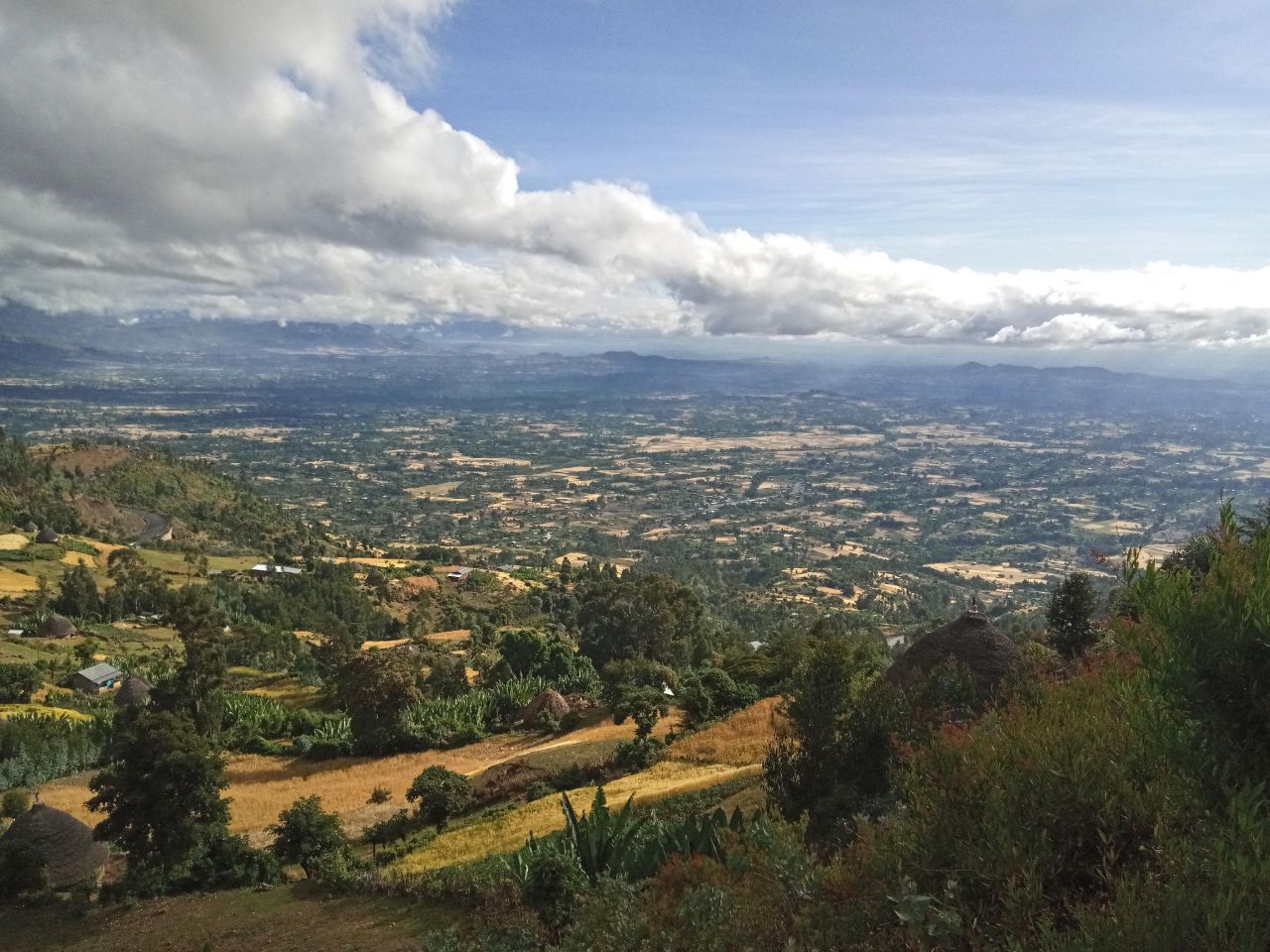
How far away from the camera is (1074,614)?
2619 centimetres

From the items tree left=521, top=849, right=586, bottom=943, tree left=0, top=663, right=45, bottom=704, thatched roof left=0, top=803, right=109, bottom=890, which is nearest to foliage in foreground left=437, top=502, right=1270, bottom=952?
tree left=521, top=849, right=586, bottom=943

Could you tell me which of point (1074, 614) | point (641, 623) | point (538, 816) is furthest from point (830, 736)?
point (641, 623)

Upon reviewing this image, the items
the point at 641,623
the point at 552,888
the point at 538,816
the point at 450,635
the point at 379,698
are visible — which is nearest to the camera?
the point at 552,888

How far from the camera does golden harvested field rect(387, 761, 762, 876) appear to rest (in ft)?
50.8

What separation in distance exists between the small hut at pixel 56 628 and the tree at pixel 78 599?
601 cm

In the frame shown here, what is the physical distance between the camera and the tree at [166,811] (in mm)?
14766

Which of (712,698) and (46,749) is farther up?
(712,698)

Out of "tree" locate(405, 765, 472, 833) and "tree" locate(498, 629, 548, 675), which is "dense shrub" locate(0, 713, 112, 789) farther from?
"tree" locate(498, 629, 548, 675)

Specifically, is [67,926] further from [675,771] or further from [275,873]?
[675,771]

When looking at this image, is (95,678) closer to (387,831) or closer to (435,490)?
(387,831)

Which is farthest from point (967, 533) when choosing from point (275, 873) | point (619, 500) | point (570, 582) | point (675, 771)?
point (275, 873)

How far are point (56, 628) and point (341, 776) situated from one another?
114ft

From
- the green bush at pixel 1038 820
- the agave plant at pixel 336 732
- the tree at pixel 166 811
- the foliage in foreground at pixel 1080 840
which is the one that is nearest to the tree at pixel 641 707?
the agave plant at pixel 336 732

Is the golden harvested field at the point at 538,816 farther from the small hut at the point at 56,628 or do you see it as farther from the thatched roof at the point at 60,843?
the small hut at the point at 56,628
